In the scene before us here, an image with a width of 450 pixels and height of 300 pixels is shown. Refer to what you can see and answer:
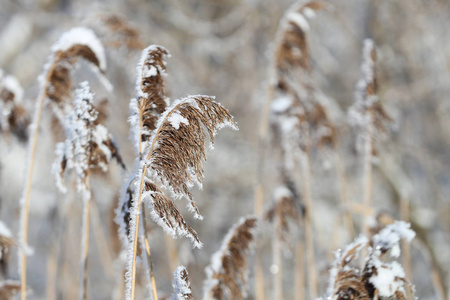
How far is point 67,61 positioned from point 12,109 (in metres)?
0.41

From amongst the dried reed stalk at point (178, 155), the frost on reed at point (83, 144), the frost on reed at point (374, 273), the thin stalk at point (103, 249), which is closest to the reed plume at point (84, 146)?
the frost on reed at point (83, 144)

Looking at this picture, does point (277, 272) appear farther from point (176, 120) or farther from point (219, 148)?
point (219, 148)

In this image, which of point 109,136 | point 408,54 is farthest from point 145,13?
point 109,136

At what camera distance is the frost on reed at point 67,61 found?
1354mm

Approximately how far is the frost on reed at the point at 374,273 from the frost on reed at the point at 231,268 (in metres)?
0.43

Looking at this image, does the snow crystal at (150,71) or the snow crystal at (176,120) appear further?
the snow crystal at (150,71)

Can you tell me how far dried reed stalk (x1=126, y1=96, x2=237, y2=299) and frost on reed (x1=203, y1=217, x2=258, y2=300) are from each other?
53 cm

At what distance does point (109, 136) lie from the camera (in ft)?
3.90

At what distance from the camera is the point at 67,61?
1.45 m

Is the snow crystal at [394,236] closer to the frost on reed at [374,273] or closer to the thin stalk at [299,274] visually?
the frost on reed at [374,273]

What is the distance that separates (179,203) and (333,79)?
110 inches

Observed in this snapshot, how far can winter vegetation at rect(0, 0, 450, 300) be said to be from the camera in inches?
38.5

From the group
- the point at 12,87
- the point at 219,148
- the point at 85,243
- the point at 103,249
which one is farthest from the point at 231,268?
the point at 219,148

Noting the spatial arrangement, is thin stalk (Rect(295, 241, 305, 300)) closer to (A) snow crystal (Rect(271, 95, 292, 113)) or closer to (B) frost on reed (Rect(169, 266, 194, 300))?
(A) snow crystal (Rect(271, 95, 292, 113))
